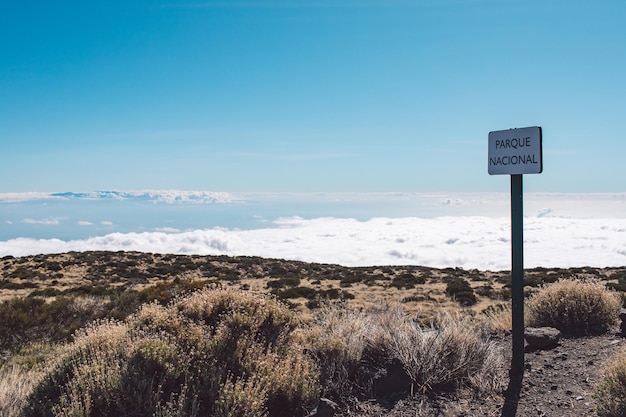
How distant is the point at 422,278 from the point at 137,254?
27.6 metres

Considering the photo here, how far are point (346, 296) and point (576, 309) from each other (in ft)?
49.0

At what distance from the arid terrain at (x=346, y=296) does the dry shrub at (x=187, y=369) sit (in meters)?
0.99

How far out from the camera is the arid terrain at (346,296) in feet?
17.2

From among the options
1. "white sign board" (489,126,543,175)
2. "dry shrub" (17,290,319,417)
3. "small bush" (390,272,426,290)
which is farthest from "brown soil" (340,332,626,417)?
"small bush" (390,272,426,290)

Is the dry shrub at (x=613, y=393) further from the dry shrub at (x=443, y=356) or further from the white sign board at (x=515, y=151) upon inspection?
the white sign board at (x=515, y=151)

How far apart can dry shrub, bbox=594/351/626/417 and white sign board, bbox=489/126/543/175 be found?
2.25 m

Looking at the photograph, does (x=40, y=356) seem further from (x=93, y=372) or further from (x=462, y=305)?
(x=462, y=305)

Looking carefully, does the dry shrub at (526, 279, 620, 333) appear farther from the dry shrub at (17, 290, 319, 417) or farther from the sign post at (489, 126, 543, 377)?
the dry shrub at (17, 290, 319, 417)

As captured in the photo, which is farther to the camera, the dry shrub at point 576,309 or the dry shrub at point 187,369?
the dry shrub at point 576,309

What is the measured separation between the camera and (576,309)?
842 centimetres

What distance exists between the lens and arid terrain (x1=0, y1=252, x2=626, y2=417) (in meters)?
5.25

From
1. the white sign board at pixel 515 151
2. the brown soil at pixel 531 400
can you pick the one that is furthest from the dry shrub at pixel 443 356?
the white sign board at pixel 515 151

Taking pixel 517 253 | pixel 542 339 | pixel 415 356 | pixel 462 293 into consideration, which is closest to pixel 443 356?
pixel 415 356

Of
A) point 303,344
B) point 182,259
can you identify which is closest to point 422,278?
point 182,259
